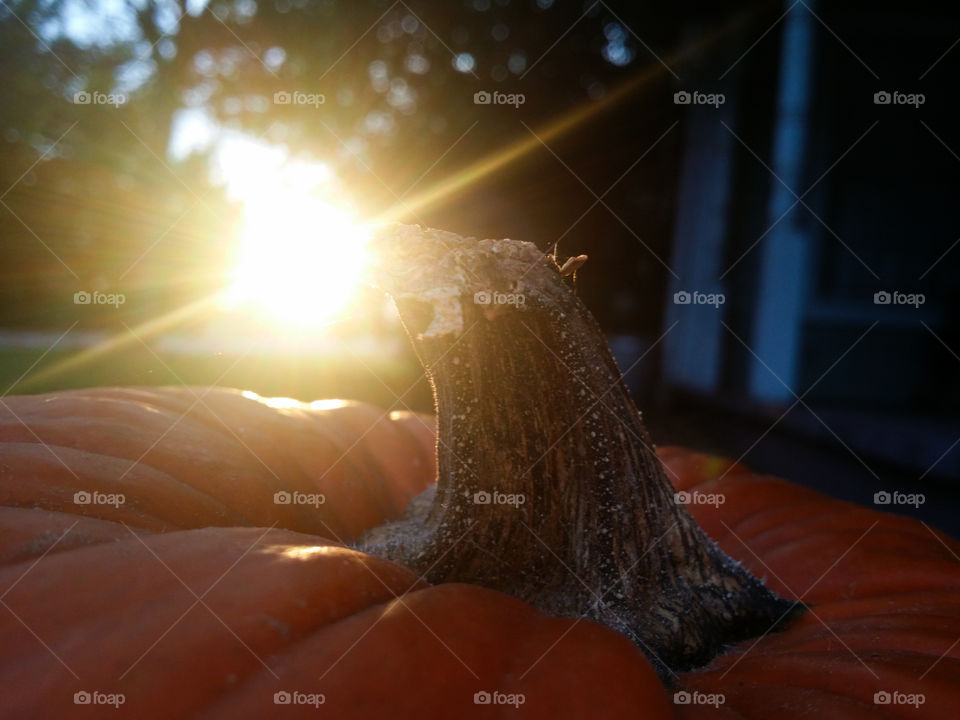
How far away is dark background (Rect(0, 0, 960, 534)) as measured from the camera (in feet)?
10.8

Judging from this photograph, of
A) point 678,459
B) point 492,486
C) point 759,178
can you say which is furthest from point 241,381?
point 759,178

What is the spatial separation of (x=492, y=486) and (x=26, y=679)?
0.46 m

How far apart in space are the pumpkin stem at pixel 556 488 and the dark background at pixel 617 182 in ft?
4.46

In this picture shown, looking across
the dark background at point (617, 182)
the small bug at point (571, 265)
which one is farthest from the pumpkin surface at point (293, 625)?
the dark background at point (617, 182)

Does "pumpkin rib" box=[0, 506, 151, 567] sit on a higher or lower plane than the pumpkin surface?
higher

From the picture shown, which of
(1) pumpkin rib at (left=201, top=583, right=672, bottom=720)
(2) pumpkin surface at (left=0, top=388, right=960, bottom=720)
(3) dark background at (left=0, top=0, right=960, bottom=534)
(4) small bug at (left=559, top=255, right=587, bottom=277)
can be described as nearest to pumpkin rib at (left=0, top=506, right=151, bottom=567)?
(2) pumpkin surface at (left=0, top=388, right=960, bottom=720)

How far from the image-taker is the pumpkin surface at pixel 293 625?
1.94 ft

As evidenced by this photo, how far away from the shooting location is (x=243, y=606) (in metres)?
0.64

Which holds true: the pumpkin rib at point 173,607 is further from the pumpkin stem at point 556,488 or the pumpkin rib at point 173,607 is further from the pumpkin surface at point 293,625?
the pumpkin stem at point 556,488

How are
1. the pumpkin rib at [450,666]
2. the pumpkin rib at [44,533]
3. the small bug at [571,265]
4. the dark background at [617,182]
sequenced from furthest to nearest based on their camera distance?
the dark background at [617,182], the small bug at [571,265], the pumpkin rib at [44,533], the pumpkin rib at [450,666]

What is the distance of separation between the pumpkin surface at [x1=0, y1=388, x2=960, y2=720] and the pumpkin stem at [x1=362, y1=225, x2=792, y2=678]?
78mm

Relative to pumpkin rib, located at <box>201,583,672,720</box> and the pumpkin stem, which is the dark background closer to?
the pumpkin stem

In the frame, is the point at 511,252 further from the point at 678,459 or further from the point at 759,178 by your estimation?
the point at 759,178

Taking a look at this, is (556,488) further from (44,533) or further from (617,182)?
(617,182)
